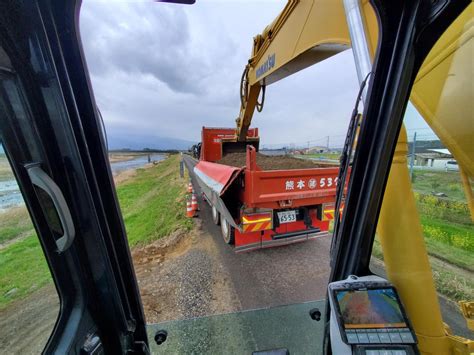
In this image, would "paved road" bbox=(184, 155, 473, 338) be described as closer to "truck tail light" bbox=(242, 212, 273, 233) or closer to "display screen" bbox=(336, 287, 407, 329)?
"truck tail light" bbox=(242, 212, 273, 233)

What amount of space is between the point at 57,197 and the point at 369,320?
1.37 meters

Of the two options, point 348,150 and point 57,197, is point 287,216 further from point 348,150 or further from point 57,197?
point 57,197

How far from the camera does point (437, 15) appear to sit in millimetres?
777

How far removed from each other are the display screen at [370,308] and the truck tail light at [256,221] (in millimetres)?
2305

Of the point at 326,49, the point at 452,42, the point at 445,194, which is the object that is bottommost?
the point at 445,194

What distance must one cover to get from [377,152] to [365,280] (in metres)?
0.63

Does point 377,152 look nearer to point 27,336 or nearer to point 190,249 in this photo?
point 27,336

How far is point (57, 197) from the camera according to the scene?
0.80m

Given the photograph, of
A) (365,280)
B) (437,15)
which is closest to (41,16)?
(437,15)

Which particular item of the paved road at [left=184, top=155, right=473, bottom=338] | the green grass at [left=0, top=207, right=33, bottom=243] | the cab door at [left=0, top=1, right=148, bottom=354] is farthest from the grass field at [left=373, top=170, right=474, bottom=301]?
the paved road at [left=184, top=155, right=473, bottom=338]

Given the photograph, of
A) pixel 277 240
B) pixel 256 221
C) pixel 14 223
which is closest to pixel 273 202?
pixel 256 221

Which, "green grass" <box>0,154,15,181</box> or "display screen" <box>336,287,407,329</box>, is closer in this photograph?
"green grass" <box>0,154,15,181</box>

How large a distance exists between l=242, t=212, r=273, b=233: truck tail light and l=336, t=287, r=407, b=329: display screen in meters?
2.31

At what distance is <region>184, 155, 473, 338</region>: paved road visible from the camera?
2754mm
